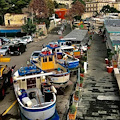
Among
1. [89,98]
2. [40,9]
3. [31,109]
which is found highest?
[40,9]

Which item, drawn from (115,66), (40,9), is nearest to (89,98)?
(115,66)

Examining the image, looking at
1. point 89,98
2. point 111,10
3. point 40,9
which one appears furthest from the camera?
point 111,10

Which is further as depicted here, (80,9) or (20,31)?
(80,9)

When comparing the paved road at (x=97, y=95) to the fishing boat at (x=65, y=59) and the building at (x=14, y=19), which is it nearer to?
the fishing boat at (x=65, y=59)

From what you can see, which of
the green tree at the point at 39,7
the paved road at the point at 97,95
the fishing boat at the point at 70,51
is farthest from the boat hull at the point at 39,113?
the green tree at the point at 39,7

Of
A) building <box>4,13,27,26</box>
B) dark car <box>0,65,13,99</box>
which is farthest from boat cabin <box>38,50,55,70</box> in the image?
building <box>4,13,27,26</box>

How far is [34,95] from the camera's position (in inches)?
452

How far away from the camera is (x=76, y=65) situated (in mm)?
17750

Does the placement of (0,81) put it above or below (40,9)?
below

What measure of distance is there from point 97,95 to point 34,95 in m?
4.45

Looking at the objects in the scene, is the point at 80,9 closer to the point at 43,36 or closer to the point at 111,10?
the point at 43,36

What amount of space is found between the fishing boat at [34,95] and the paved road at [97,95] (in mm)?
2088

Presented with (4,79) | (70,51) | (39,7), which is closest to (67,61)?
(70,51)

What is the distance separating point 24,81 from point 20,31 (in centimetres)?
2938
